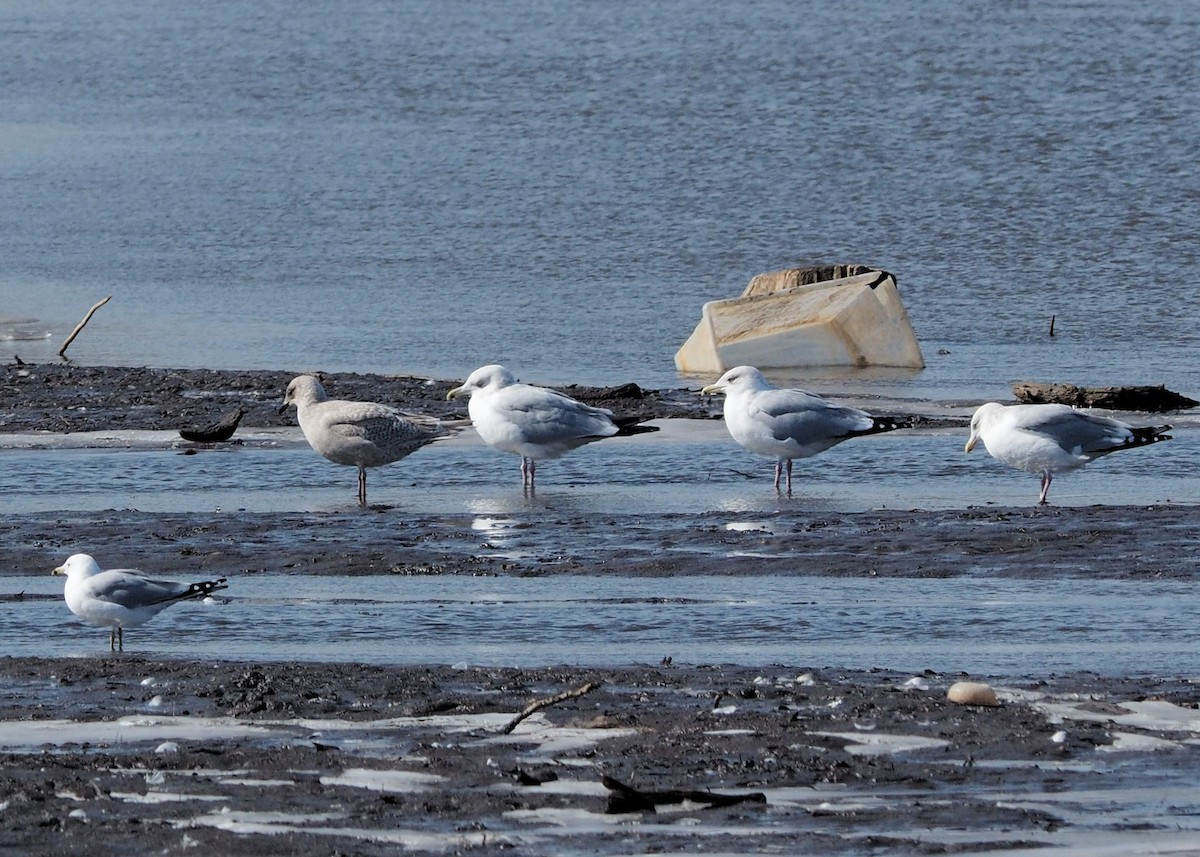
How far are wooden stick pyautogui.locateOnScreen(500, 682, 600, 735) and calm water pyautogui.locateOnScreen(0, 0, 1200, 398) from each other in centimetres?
919

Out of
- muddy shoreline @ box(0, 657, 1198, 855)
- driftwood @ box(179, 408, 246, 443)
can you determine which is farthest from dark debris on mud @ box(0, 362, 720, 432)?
muddy shoreline @ box(0, 657, 1198, 855)

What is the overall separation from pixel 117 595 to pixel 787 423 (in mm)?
4955

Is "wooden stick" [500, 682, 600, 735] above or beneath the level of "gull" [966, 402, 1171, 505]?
beneath

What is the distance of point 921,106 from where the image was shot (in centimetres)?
3322

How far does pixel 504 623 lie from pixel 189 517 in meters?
2.88

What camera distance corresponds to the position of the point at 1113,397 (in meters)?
13.8

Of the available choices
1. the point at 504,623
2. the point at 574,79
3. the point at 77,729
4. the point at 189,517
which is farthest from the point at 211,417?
the point at 574,79

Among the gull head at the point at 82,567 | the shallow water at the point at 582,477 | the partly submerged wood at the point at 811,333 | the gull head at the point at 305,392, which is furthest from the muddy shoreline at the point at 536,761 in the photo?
the partly submerged wood at the point at 811,333

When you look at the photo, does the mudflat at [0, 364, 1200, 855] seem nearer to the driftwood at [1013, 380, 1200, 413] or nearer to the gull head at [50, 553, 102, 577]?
the gull head at [50, 553, 102, 577]

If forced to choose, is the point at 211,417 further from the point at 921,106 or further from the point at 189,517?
the point at 921,106

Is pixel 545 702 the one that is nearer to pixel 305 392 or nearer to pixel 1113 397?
pixel 305 392

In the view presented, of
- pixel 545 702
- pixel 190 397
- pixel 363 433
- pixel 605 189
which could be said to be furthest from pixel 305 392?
pixel 605 189

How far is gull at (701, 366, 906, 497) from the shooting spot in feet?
38.7

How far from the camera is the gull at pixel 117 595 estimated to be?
788 centimetres
